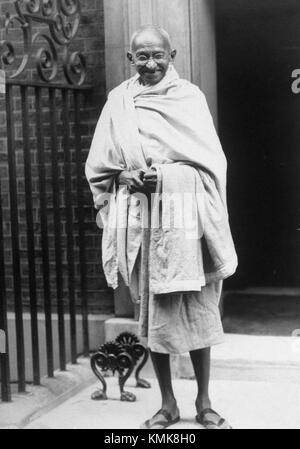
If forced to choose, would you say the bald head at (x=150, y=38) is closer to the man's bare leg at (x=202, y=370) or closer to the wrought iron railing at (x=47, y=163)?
the wrought iron railing at (x=47, y=163)

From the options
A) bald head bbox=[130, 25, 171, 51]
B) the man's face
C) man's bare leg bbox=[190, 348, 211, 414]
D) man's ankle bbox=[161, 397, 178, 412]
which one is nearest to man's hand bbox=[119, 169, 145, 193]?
the man's face

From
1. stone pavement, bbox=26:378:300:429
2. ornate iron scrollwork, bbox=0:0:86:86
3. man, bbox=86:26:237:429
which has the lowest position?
stone pavement, bbox=26:378:300:429

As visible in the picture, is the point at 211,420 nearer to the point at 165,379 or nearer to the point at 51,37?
the point at 165,379

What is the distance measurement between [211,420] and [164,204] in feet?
3.83

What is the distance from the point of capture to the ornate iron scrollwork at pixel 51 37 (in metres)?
4.50

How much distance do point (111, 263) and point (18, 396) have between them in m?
1.05

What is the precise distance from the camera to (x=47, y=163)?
5.54m

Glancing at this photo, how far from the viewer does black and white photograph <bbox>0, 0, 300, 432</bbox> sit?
13.1ft

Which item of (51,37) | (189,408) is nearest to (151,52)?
(51,37)

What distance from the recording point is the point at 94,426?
4281 millimetres

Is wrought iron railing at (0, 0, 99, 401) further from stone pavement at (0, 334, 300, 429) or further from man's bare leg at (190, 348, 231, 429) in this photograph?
man's bare leg at (190, 348, 231, 429)
